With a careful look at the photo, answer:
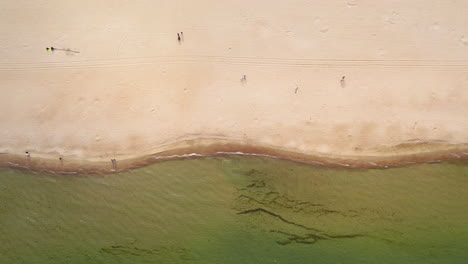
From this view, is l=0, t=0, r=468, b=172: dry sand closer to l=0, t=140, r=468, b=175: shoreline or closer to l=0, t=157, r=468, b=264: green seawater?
l=0, t=140, r=468, b=175: shoreline

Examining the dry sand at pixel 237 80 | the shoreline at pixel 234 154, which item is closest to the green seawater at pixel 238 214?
the shoreline at pixel 234 154

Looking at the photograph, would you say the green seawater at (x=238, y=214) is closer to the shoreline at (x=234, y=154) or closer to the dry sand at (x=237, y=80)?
the shoreline at (x=234, y=154)

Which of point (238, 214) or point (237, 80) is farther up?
point (237, 80)

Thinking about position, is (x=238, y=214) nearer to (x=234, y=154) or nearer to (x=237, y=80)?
(x=234, y=154)

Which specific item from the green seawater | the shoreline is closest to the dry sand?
the shoreline

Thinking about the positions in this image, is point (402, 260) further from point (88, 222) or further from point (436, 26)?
point (88, 222)

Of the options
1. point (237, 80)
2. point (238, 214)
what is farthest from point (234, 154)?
point (237, 80)

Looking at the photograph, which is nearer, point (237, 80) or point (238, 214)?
point (238, 214)
